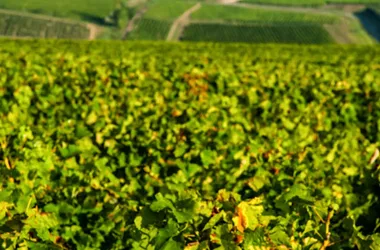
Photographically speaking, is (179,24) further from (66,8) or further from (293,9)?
(293,9)

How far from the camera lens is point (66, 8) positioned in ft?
300

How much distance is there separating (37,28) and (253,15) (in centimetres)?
4038

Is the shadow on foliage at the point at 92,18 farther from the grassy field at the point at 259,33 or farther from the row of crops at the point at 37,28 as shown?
the grassy field at the point at 259,33

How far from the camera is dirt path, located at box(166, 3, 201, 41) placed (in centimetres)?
8219

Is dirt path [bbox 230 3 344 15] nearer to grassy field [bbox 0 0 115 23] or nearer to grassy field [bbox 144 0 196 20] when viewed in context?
grassy field [bbox 144 0 196 20]

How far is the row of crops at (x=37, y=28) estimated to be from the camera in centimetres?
8300

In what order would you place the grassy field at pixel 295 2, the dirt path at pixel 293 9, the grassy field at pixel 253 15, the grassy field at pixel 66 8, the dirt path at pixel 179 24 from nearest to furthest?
1. the dirt path at pixel 179 24
2. the grassy field at pixel 253 15
3. the grassy field at pixel 66 8
4. the dirt path at pixel 293 9
5. the grassy field at pixel 295 2

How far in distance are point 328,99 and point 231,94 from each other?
52.4 inches

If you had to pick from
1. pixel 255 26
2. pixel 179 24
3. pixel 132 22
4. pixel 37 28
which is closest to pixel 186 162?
pixel 255 26

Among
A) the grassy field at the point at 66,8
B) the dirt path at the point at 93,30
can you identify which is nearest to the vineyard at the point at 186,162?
the dirt path at the point at 93,30

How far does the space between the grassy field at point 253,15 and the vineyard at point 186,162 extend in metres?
83.1

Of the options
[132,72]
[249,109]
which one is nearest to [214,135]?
[249,109]

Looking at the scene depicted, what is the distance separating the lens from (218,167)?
3916 mm

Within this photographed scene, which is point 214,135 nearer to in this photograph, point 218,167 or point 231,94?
point 218,167
